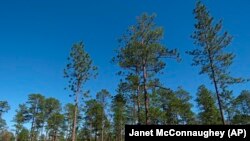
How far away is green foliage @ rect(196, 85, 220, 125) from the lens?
4619cm

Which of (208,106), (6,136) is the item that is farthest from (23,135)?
(208,106)

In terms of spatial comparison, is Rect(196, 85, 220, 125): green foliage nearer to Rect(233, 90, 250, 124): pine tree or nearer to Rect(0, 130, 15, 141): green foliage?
Rect(233, 90, 250, 124): pine tree

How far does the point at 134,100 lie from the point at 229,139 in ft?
97.3

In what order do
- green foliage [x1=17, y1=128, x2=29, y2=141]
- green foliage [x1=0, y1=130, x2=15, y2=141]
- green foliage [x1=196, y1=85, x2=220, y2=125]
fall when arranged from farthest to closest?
green foliage [x1=0, y1=130, x2=15, y2=141], green foliage [x1=17, y1=128, x2=29, y2=141], green foliage [x1=196, y1=85, x2=220, y2=125]

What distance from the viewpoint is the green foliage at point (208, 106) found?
46188 millimetres

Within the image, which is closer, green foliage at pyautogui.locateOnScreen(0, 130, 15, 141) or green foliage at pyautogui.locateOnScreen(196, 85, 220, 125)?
green foliage at pyautogui.locateOnScreen(196, 85, 220, 125)

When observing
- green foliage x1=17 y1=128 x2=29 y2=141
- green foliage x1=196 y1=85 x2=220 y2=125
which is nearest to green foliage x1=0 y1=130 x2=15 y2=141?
green foliage x1=17 y1=128 x2=29 y2=141

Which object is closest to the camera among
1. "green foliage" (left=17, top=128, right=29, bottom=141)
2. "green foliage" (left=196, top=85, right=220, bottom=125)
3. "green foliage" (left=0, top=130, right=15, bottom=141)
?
"green foliage" (left=196, top=85, right=220, bottom=125)

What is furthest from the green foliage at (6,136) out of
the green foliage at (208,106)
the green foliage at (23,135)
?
the green foliage at (208,106)

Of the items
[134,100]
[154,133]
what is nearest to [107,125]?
[134,100]

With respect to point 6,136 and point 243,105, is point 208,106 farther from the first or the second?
point 6,136

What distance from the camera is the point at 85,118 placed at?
55000mm

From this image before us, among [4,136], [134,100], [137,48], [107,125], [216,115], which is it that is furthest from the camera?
[4,136]

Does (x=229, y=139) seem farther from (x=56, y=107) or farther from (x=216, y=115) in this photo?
(x=56, y=107)
